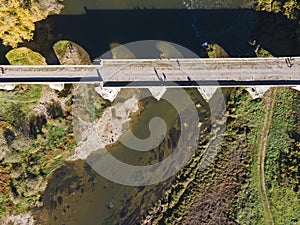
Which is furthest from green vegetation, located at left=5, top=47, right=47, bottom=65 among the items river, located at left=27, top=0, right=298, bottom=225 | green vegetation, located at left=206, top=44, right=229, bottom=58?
green vegetation, located at left=206, top=44, right=229, bottom=58

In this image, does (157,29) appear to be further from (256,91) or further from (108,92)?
(256,91)

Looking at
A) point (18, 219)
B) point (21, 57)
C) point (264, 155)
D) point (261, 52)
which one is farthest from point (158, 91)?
point (18, 219)

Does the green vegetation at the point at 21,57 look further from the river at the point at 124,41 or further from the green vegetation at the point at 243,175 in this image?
the green vegetation at the point at 243,175

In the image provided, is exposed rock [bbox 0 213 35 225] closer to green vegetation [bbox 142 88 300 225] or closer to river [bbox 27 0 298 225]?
river [bbox 27 0 298 225]

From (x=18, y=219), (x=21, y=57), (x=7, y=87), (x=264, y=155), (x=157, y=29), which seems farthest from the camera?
(x=18, y=219)

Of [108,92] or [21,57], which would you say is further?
[21,57]

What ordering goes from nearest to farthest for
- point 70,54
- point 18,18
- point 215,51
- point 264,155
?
point 18,18 → point 264,155 → point 215,51 → point 70,54

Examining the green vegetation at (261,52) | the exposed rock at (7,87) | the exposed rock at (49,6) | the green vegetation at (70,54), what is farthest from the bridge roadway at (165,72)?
the exposed rock at (49,6)

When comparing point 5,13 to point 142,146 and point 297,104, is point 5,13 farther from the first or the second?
point 297,104
